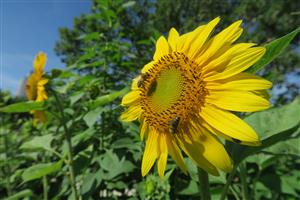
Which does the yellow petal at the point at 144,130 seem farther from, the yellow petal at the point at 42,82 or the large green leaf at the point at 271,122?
the yellow petal at the point at 42,82

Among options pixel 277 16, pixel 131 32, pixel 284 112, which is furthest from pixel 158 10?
pixel 284 112

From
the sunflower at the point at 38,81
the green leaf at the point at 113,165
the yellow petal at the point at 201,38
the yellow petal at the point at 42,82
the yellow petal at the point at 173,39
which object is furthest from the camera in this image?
the sunflower at the point at 38,81

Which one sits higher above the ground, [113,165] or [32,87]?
[32,87]

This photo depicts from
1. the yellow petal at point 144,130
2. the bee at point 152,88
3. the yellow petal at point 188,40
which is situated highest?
the yellow petal at point 188,40

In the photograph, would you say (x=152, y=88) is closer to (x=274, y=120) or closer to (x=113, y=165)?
(x=274, y=120)

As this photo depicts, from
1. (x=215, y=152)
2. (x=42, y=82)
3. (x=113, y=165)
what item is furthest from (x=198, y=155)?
(x=42, y=82)

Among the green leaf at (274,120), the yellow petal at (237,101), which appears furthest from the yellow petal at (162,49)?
the green leaf at (274,120)

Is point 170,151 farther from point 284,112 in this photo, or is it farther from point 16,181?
point 16,181
